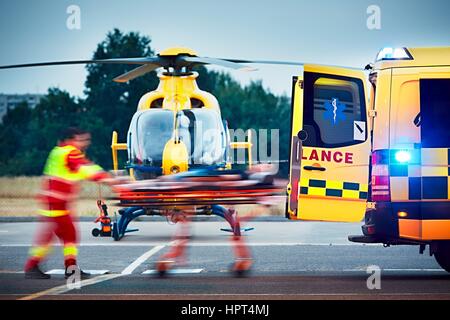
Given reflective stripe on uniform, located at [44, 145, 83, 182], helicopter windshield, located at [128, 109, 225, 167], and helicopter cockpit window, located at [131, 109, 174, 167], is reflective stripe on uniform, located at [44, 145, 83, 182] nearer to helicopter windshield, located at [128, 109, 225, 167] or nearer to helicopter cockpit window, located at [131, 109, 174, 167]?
helicopter windshield, located at [128, 109, 225, 167]

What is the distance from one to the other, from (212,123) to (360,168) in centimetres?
678

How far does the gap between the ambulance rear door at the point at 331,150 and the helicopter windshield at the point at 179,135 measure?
6.29m

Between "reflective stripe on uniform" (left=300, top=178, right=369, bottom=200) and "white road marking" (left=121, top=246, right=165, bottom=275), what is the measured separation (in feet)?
8.06

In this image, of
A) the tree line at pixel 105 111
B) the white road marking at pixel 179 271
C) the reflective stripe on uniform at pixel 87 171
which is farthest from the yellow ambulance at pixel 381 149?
the tree line at pixel 105 111

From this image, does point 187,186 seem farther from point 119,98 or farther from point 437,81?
point 119,98

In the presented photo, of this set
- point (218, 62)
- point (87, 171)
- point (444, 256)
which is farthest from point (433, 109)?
point (218, 62)

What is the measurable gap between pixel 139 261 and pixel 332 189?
11.7 ft

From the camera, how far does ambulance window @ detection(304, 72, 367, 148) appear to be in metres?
11.4

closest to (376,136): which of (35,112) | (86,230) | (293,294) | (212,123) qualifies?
(293,294)

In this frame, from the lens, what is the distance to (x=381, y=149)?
428 inches

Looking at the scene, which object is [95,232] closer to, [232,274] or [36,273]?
[232,274]

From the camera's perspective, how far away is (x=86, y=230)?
2008 cm

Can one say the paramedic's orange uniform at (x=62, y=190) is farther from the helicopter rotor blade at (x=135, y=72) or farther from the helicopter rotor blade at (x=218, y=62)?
the helicopter rotor blade at (x=135, y=72)

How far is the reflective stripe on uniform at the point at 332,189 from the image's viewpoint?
1139 centimetres
